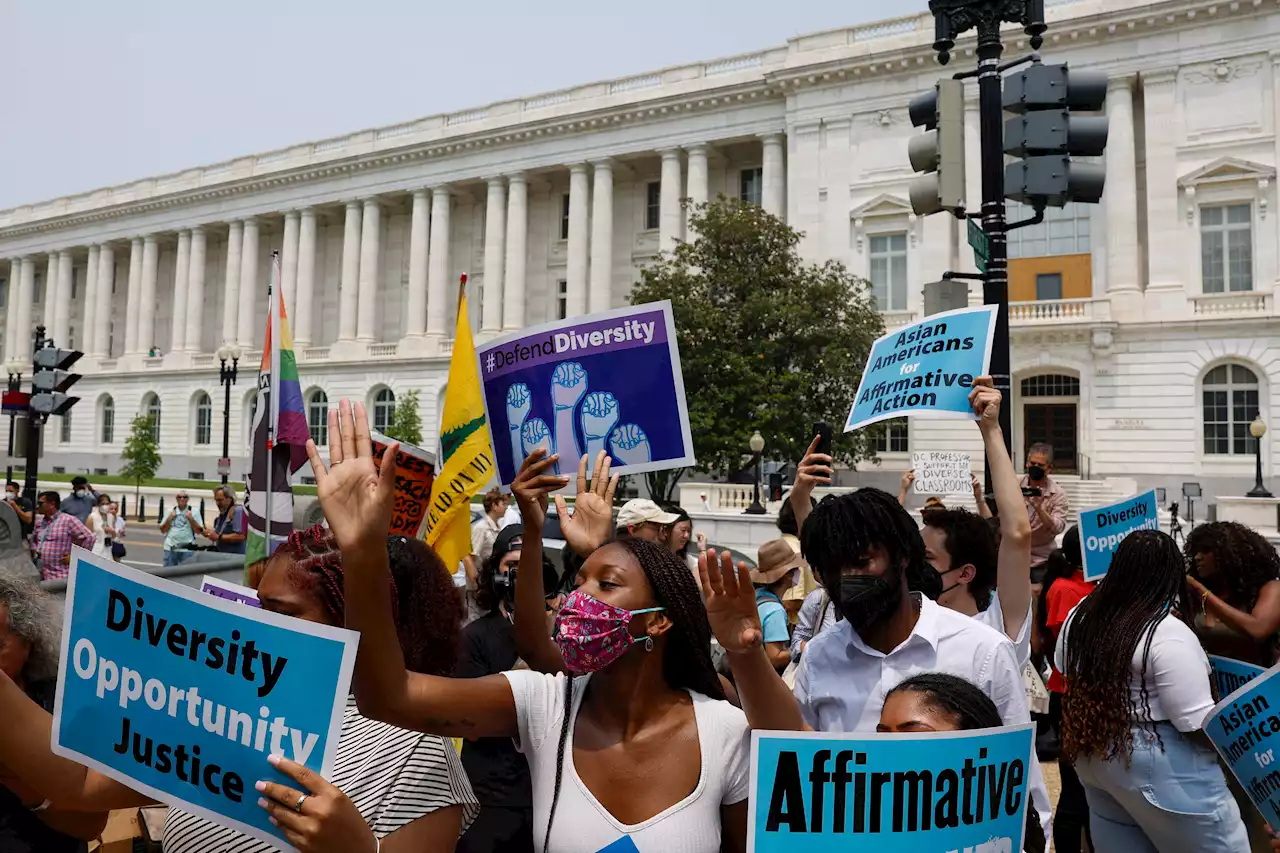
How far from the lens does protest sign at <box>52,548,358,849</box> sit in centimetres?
210

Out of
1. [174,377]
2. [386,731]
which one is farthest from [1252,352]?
[174,377]

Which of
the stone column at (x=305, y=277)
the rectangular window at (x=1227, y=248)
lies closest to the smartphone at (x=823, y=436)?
the rectangular window at (x=1227, y=248)

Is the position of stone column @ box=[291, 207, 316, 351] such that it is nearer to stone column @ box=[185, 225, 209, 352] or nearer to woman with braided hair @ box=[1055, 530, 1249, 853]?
stone column @ box=[185, 225, 209, 352]

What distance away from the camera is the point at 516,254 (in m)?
46.3

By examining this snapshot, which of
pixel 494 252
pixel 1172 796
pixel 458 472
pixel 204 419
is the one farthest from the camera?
pixel 204 419

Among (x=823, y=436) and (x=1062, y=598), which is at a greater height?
(x=823, y=436)

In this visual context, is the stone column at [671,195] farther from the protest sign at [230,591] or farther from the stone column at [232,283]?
the protest sign at [230,591]

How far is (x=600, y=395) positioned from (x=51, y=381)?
1411 centimetres

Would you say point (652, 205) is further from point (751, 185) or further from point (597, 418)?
point (597, 418)

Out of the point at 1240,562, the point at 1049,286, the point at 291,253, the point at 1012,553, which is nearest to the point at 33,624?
the point at 1012,553

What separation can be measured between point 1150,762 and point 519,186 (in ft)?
148

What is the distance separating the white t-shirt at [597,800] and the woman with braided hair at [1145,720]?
1747 millimetres

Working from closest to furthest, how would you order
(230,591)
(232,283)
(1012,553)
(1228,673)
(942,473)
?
(1012,553)
(1228,673)
(230,591)
(942,473)
(232,283)

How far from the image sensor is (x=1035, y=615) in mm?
6383
